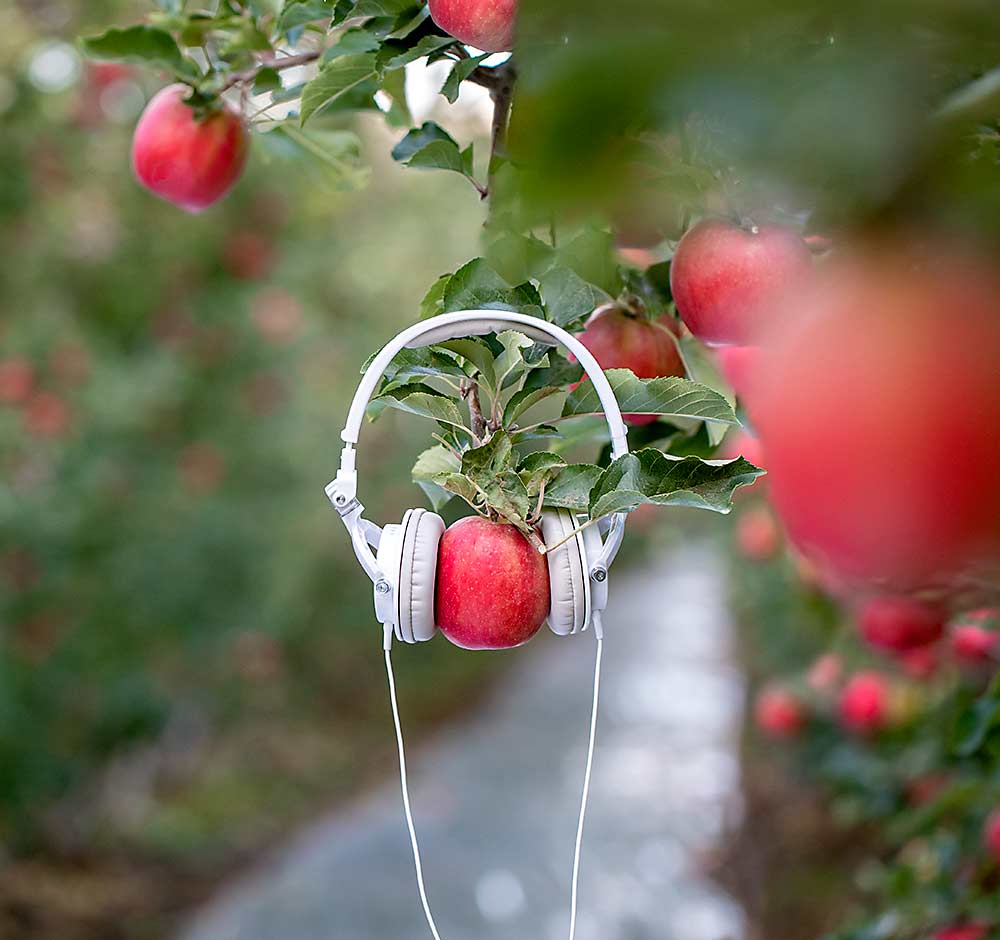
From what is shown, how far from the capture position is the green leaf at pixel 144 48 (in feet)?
1.76

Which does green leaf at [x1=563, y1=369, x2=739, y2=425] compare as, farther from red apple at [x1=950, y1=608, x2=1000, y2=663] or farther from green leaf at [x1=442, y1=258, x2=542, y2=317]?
red apple at [x1=950, y1=608, x2=1000, y2=663]

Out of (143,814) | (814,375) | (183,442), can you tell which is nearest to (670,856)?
(143,814)

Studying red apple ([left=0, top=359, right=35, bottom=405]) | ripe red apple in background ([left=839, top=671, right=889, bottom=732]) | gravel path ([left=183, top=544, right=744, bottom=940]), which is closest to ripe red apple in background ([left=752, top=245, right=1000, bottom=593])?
ripe red apple in background ([left=839, top=671, right=889, bottom=732])

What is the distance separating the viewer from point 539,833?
9.59 feet

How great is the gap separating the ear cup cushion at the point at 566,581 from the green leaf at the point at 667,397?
0.05 metres

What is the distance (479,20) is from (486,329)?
0.11 m

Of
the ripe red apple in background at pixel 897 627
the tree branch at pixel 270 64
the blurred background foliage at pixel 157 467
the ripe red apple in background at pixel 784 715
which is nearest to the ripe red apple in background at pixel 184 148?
the tree branch at pixel 270 64

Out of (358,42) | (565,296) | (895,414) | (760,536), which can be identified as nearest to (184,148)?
(358,42)

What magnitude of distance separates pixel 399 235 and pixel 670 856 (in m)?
1.87

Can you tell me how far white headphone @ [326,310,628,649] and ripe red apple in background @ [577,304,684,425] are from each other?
0.07 m

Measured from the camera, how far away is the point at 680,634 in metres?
5.13

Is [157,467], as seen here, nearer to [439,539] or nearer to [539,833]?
[539,833]

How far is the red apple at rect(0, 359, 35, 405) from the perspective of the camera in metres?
1.88

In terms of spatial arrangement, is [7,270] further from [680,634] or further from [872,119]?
[680,634]
